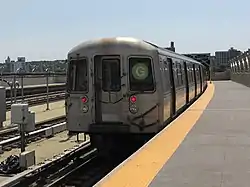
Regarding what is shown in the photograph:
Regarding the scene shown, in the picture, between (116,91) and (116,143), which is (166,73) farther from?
(116,143)

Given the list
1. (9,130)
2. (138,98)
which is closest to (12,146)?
(9,130)

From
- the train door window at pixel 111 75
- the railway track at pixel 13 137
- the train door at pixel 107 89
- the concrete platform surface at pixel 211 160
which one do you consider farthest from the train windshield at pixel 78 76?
the concrete platform surface at pixel 211 160

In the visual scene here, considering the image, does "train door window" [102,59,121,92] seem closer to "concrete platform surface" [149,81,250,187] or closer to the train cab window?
the train cab window

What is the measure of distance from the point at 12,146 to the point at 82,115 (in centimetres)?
356

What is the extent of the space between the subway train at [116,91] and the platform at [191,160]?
78 cm

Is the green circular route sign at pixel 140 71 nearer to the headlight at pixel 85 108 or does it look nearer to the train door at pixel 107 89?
the train door at pixel 107 89

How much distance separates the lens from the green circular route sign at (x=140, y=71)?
11.7 metres

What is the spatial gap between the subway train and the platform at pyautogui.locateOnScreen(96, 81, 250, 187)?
781mm

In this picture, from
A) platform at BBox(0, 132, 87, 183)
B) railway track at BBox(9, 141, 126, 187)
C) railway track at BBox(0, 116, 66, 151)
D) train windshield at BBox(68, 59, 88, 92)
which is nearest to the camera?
railway track at BBox(9, 141, 126, 187)

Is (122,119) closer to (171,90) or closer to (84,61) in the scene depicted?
(84,61)

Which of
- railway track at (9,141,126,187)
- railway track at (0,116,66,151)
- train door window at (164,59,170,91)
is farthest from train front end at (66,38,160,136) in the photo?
railway track at (0,116,66,151)

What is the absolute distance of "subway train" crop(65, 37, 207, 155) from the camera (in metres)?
11.5

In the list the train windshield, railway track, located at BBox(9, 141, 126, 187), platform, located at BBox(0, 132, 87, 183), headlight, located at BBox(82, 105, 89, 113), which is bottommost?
railway track, located at BBox(9, 141, 126, 187)

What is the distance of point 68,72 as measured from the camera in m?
12.1
